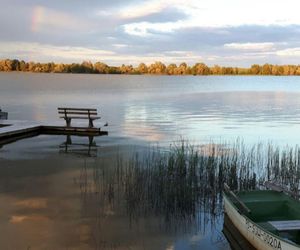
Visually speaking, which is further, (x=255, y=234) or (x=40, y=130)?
(x=40, y=130)

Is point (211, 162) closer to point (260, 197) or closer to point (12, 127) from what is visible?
point (260, 197)

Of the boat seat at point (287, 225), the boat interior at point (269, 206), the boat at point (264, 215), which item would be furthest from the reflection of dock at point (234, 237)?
the boat seat at point (287, 225)

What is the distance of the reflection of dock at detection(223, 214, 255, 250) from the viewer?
8.40m

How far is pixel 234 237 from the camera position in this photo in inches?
348

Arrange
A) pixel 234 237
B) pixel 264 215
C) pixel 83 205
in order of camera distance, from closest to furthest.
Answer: pixel 264 215, pixel 234 237, pixel 83 205

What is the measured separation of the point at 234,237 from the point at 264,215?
724 mm

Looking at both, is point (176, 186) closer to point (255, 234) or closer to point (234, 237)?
point (234, 237)

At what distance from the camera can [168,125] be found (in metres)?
27.4

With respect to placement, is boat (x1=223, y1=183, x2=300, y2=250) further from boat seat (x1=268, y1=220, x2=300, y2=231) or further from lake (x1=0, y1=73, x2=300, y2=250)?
lake (x1=0, y1=73, x2=300, y2=250)

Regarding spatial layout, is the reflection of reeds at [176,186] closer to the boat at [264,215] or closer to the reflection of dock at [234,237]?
the reflection of dock at [234,237]

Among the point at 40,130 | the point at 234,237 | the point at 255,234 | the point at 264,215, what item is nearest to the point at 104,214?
the point at 234,237

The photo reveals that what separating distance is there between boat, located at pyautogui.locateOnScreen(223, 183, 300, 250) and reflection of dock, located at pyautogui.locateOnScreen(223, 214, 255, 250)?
0.11 metres

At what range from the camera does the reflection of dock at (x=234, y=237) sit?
840 centimetres

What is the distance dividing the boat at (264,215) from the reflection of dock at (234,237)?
4.3 inches
